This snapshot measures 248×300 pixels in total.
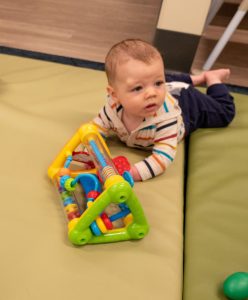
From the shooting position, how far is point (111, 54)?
78 centimetres

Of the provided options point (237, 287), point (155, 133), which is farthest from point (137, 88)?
point (237, 287)

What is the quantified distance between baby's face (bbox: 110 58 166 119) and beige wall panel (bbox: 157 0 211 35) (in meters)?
0.74

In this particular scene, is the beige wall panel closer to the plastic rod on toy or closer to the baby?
the baby

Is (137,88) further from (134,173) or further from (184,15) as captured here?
(184,15)

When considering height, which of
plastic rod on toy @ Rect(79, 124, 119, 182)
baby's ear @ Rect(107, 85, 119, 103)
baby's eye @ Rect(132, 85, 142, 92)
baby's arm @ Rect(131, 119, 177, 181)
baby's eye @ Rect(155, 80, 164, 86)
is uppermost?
baby's eye @ Rect(155, 80, 164, 86)

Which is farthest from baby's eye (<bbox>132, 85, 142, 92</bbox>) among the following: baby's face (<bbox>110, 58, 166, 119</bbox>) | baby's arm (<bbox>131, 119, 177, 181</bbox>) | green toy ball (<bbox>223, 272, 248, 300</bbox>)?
green toy ball (<bbox>223, 272, 248, 300</bbox>)

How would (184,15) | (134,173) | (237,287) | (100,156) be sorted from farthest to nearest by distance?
(184,15)
(134,173)
(100,156)
(237,287)

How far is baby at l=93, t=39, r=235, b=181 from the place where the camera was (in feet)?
2.50

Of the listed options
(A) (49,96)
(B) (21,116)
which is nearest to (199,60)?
(A) (49,96)

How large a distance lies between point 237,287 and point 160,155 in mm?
338

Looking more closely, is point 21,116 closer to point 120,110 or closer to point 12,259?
point 120,110

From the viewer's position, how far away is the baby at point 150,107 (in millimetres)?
763

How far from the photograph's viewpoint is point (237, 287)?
0.62 m

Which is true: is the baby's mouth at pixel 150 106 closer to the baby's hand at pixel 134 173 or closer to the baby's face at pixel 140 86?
the baby's face at pixel 140 86
